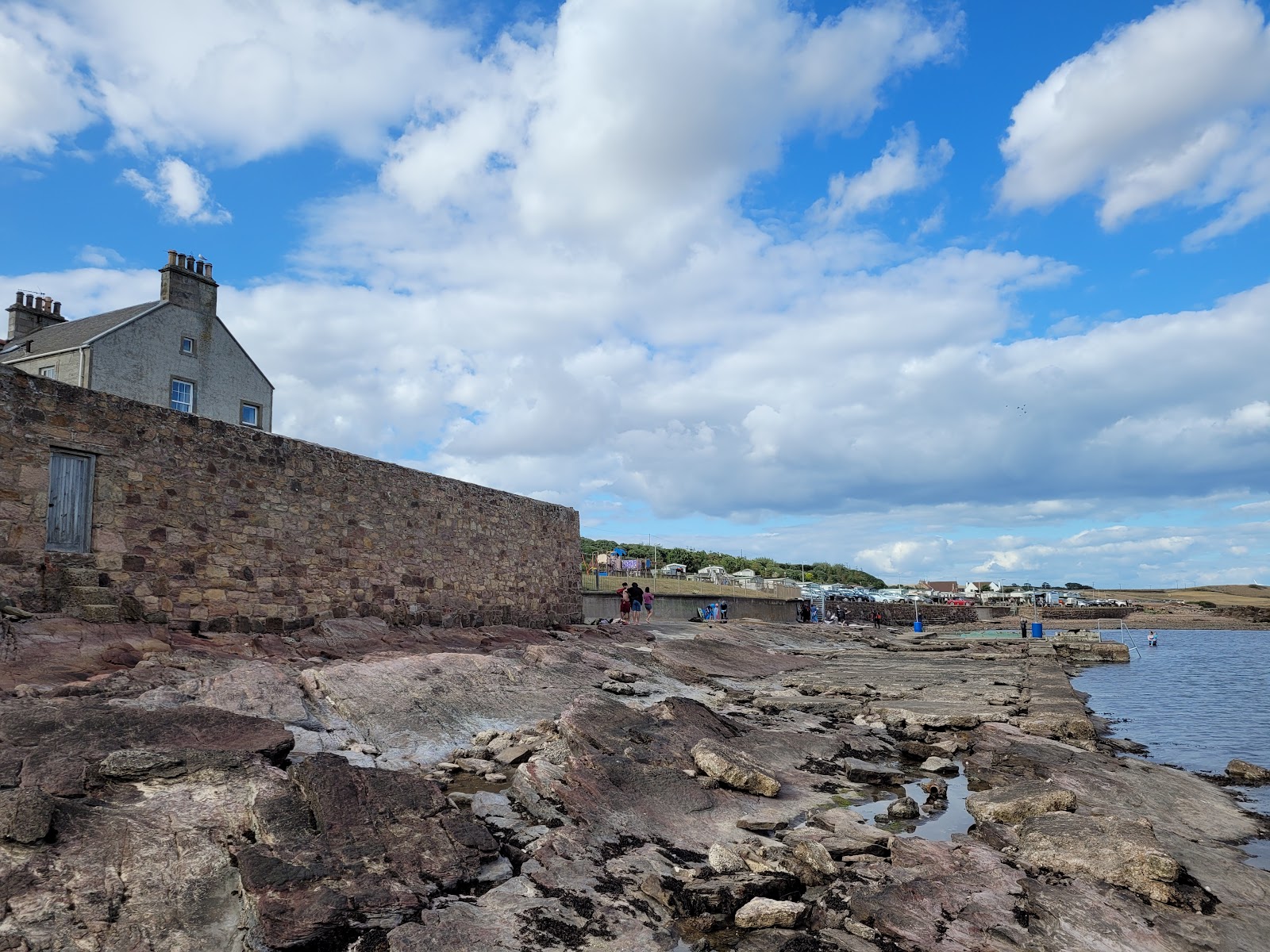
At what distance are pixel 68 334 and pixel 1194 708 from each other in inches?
A: 1356

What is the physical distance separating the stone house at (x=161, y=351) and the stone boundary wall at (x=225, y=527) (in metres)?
9.09

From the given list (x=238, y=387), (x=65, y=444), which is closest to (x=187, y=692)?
(x=65, y=444)

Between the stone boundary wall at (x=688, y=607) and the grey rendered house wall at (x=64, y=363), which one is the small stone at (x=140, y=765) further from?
the grey rendered house wall at (x=64, y=363)

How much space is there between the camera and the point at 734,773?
8492 millimetres

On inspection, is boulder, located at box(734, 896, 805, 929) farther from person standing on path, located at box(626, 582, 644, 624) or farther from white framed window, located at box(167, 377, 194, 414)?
white framed window, located at box(167, 377, 194, 414)

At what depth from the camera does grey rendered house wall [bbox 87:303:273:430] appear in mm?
24156

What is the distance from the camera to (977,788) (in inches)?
380

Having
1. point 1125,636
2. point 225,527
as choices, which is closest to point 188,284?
point 225,527

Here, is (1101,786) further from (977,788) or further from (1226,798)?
(1226,798)

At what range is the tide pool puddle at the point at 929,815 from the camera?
309 inches

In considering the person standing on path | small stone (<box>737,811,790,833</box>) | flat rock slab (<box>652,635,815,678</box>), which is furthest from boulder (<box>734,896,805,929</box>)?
the person standing on path

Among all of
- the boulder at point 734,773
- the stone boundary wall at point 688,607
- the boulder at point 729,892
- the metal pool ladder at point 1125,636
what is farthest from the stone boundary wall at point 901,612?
the boulder at point 729,892

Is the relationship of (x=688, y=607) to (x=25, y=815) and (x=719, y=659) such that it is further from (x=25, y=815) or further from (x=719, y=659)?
(x=25, y=815)

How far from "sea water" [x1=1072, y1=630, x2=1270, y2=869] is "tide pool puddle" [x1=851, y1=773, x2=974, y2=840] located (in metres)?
2.56
